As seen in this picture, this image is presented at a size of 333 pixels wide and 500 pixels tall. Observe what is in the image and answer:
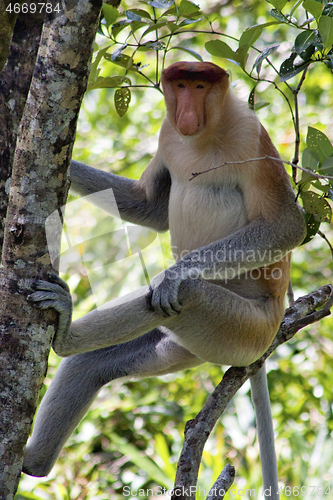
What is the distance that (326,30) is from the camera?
1.61m

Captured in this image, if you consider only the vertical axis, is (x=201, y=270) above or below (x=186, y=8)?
below

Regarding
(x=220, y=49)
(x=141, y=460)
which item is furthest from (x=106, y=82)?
(x=141, y=460)

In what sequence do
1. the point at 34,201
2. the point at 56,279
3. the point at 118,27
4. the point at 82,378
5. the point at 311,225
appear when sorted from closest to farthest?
the point at 34,201 → the point at 56,279 → the point at 118,27 → the point at 311,225 → the point at 82,378

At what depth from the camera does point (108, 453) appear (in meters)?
3.98

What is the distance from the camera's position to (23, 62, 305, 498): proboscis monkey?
1835 mm

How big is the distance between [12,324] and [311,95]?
426 cm

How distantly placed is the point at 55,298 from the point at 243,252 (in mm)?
809

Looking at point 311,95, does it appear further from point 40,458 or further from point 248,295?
point 40,458

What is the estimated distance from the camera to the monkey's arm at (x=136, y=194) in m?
2.37

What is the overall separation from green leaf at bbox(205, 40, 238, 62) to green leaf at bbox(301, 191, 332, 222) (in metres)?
0.56

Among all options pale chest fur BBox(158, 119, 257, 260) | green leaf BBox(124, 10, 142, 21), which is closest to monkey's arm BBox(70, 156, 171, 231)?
pale chest fur BBox(158, 119, 257, 260)

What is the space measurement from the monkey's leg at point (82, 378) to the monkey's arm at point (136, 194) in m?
0.56

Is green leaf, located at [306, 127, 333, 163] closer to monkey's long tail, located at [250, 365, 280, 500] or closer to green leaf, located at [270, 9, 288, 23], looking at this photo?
green leaf, located at [270, 9, 288, 23]

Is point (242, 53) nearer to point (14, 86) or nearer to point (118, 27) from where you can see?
point (118, 27)
